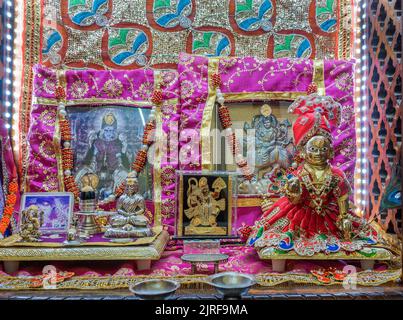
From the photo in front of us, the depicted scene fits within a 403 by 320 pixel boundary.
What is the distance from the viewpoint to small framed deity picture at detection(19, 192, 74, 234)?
7.21ft

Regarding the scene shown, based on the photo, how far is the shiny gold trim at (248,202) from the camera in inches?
97.4

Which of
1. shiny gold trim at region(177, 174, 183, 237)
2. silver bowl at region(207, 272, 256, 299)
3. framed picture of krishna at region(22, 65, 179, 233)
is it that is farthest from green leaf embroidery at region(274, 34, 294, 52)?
silver bowl at region(207, 272, 256, 299)

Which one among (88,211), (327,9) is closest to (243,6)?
(327,9)

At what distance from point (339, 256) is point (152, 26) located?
1.94 m

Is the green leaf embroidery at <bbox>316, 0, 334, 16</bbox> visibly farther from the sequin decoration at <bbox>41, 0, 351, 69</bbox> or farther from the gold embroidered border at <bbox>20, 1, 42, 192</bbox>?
Result: the gold embroidered border at <bbox>20, 1, 42, 192</bbox>

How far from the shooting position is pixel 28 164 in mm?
2504

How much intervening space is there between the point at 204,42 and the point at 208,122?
64cm

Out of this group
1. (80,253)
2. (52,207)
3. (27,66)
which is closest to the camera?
(80,253)

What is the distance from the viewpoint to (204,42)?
2.79 meters

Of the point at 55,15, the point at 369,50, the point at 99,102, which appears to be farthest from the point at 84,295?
the point at 369,50

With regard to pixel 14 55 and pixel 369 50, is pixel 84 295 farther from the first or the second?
pixel 369 50

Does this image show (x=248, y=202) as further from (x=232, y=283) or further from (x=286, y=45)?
(x=286, y=45)

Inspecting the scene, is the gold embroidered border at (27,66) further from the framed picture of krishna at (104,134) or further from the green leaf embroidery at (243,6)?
the green leaf embroidery at (243,6)

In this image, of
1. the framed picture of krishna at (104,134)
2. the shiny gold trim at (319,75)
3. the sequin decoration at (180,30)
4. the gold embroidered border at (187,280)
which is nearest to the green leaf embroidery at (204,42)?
the sequin decoration at (180,30)
